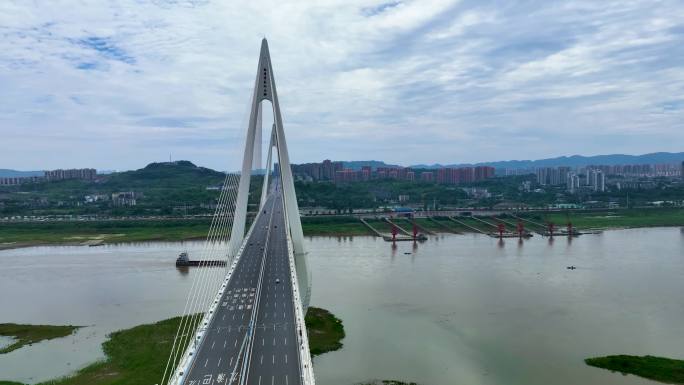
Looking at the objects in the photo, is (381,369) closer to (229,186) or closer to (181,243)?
(229,186)

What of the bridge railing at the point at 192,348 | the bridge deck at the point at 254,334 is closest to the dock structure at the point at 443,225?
the bridge deck at the point at 254,334

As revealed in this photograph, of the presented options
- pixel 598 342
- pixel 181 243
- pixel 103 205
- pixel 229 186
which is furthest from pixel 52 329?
pixel 103 205

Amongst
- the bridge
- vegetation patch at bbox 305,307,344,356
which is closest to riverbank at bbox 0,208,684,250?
the bridge

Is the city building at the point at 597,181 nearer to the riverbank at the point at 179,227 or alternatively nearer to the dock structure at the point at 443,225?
the riverbank at the point at 179,227

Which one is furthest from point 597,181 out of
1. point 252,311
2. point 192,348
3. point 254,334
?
point 192,348

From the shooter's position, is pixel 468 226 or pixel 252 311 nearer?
pixel 252 311

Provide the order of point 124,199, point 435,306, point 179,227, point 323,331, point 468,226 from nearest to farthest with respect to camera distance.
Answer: point 323,331
point 435,306
point 179,227
point 468,226
point 124,199

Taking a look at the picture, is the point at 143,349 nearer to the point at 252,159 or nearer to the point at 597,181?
the point at 252,159
